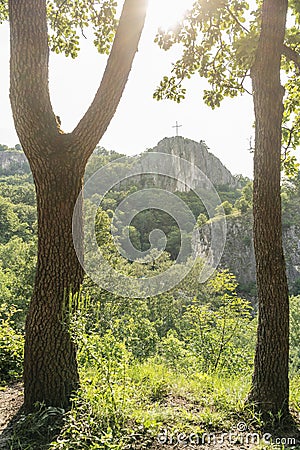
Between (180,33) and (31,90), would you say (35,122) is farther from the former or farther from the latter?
(180,33)

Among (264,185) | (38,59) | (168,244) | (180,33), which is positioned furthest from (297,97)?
(168,244)

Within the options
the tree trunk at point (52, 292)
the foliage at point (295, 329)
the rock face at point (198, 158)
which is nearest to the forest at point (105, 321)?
the tree trunk at point (52, 292)

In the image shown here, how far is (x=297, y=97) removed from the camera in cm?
528

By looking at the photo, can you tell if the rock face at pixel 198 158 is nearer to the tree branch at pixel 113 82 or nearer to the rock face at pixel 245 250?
the rock face at pixel 245 250

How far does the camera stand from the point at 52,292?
306cm

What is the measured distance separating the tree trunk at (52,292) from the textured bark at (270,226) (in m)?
1.40

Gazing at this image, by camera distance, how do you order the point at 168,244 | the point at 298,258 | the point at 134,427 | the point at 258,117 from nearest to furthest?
the point at 134,427 → the point at 258,117 → the point at 168,244 → the point at 298,258

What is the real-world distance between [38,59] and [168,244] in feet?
A: 110

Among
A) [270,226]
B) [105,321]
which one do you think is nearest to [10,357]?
[105,321]

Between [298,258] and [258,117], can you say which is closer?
[258,117]

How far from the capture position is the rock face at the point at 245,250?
4228cm

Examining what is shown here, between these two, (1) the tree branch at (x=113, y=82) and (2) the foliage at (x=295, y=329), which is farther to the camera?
(2) the foliage at (x=295, y=329)

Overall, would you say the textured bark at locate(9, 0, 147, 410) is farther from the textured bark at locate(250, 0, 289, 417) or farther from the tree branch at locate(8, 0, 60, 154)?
the textured bark at locate(250, 0, 289, 417)

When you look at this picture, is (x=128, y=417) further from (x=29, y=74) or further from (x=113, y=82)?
(x=29, y=74)
